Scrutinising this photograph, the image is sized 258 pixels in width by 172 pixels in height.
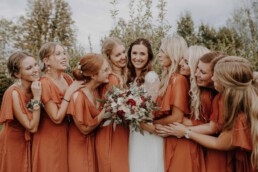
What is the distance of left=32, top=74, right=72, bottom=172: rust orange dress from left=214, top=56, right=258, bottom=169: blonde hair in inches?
90.3

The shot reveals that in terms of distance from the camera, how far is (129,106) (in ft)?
15.0

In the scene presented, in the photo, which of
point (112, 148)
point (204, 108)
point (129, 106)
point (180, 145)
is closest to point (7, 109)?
point (112, 148)

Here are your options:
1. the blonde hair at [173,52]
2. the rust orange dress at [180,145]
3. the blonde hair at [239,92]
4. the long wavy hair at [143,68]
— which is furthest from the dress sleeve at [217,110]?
the long wavy hair at [143,68]

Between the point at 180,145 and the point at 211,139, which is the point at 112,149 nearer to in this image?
the point at 180,145

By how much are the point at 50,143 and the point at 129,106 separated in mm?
1392

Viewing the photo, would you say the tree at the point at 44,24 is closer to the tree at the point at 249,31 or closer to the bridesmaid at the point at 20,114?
the tree at the point at 249,31

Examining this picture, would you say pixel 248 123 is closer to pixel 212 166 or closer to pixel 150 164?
pixel 212 166

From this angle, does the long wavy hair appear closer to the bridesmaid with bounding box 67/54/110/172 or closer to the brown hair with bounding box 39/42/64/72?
the bridesmaid with bounding box 67/54/110/172

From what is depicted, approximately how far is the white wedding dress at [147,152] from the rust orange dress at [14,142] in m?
1.49

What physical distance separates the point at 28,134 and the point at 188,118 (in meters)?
2.27

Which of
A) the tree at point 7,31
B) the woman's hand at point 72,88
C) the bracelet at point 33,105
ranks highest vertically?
the tree at point 7,31

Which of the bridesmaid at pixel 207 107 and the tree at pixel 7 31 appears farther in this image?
the tree at pixel 7 31

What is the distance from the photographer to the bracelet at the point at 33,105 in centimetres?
504

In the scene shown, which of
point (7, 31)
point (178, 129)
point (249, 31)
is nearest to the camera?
point (178, 129)
